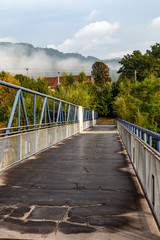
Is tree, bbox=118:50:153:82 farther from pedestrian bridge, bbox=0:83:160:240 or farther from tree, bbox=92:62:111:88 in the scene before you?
pedestrian bridge, bbox=0:83:160:240

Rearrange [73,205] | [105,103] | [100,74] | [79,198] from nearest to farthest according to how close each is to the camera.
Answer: [73,205] < [79,198] < [105,103] < [100,74]

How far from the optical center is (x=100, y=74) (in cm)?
9094

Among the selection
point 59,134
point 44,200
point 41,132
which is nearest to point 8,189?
point 44,200

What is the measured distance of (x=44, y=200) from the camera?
16.4 feet

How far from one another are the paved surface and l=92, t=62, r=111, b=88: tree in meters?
84.1

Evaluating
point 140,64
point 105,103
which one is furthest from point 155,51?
point 105,103

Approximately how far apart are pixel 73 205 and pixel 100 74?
8802cm

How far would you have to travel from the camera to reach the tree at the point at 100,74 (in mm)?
90750

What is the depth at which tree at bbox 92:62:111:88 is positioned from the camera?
90.8 metres

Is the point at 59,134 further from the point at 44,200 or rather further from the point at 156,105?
the point at 156,105

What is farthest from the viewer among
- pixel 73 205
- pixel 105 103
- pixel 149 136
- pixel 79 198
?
pixel 105 103

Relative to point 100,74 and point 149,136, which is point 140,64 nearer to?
point 100,74

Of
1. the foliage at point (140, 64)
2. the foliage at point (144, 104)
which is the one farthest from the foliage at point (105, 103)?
the foliage at point (144, 104)

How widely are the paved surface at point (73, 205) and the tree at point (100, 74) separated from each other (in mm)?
84059
